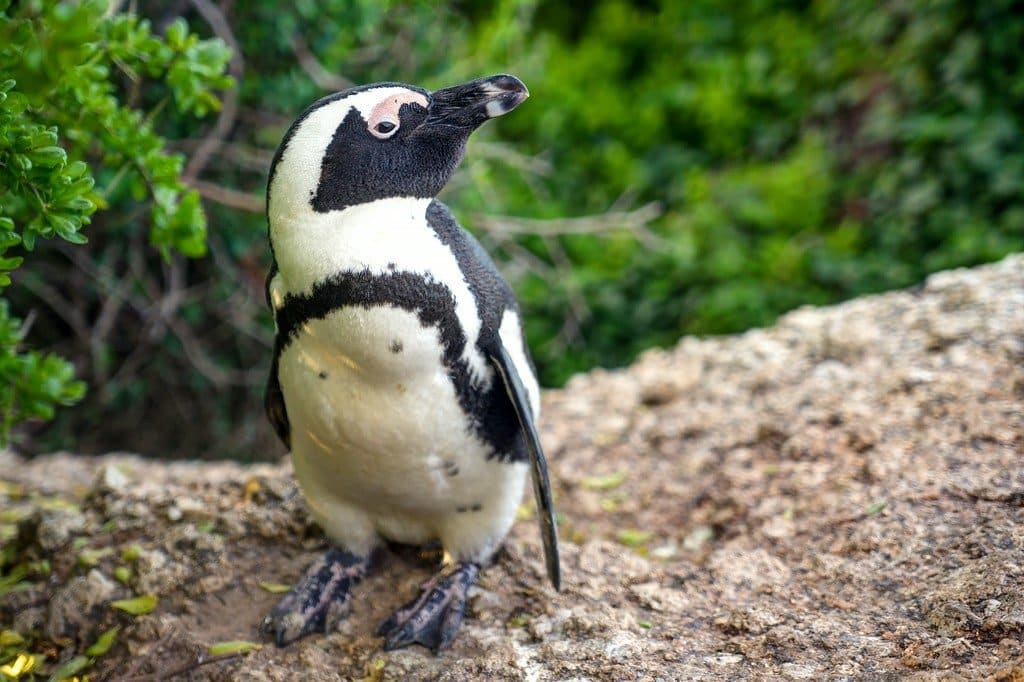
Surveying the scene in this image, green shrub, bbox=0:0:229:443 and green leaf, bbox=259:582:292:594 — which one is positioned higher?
green shrub, bbox=0:0:229:443

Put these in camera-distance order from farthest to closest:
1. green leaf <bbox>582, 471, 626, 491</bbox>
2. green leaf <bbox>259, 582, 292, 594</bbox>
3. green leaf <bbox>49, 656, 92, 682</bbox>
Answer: green leaf <bbox>582, 471, 626, 491</bbox> → green leaf <bbox>259, 582, 292, 594</bbox> → green leaf <bbox>49, 656, 92, 682</bbox>

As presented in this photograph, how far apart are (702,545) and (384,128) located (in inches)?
53.3

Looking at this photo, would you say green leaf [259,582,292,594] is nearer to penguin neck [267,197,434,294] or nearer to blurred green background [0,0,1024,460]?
blurred green background [0,0,1024,460]

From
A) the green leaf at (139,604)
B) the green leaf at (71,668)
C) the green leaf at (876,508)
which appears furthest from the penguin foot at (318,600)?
the green leaf at (876,508)

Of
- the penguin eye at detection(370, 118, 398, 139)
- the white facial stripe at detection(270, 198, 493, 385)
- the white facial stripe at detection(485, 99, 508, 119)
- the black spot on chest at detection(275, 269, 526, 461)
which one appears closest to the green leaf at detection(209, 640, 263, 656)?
the black spot on chest at detection(275, 269, 526, 461)

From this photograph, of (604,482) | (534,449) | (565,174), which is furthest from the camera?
(565,174)

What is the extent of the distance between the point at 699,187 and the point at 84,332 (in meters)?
3.30

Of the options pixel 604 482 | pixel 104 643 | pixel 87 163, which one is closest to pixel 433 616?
pixel 104 643

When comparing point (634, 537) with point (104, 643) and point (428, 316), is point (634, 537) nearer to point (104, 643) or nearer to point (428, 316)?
point (428, 316)

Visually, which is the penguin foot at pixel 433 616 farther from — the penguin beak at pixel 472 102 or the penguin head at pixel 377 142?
the penguin beak at pixel 472 102

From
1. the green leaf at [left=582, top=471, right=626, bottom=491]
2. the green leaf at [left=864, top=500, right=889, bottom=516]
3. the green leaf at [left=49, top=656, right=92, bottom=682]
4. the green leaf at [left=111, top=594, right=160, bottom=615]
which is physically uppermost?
the green leaf at [left=864, top=500, right=889, bottom=516]

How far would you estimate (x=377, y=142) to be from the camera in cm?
178

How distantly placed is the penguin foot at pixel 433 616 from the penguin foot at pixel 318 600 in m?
0.12

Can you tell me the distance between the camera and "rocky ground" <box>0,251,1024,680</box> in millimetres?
1869
